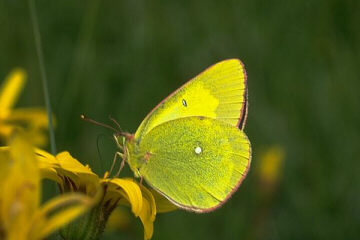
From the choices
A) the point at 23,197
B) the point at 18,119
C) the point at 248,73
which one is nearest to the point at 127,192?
the point at 23,197

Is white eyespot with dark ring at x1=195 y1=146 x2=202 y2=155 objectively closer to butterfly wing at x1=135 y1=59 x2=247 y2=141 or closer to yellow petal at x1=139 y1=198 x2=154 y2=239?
butterfly wing at x1=135 y1=59 x2=247 y2=141

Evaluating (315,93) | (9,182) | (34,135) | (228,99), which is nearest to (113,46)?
(315,93)

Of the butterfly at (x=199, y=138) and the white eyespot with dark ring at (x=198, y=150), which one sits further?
the white eyespot with dark ring at (x=198, y=150)

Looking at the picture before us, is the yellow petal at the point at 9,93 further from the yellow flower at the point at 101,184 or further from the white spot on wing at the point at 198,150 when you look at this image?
the yellow flower at the point at 101,184

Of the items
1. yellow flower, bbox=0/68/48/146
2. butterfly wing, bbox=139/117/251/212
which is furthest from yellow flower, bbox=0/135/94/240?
yellow flower, bbox=0/68/48/146

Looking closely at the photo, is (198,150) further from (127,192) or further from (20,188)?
(20,188)

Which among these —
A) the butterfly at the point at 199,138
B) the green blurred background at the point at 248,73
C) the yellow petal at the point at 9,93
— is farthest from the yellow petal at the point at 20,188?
the green blurred background at the point at 248,73
